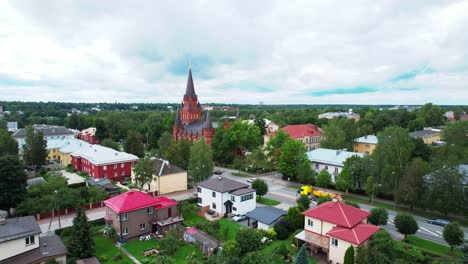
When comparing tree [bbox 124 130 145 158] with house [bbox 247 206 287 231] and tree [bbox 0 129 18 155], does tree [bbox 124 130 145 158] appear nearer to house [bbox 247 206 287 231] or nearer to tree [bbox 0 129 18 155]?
tree [bbox 0 129 18 155]

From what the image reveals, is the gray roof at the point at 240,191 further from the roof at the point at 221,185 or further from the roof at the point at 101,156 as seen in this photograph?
the roof at the point at 101,156

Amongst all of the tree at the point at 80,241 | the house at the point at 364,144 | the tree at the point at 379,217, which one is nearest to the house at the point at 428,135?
the house at the point at 364,144

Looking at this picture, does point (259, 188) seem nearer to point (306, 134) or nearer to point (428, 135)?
point (306, 134)

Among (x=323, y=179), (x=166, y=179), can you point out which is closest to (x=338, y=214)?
(x=323, y=179)

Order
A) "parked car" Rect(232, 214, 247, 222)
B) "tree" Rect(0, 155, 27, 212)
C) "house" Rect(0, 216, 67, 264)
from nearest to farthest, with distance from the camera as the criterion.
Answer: "house" Rect(0, 216, 67, 264) < "tree" Rect(0, 155, 27, 212) < "parked car" Rect(232, 214, 247, 222)

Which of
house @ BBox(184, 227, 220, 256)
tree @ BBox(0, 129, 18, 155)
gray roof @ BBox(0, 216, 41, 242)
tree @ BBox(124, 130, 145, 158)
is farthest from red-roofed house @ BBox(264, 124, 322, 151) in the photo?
gray roof @ BBox(0, 216, 41, 242)

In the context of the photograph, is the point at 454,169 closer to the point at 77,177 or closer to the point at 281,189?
the point at 281,189

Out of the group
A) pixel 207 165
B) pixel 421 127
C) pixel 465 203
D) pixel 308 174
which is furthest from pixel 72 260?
pixel 421 127
